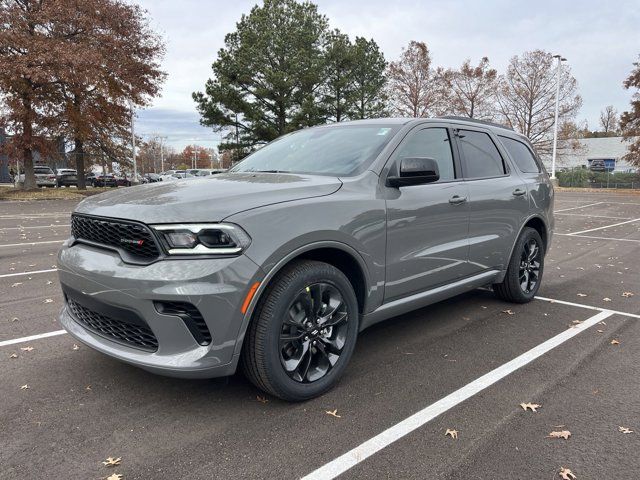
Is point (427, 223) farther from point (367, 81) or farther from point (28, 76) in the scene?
point (367, 81)

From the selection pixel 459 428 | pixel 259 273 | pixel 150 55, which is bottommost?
pixel 459 428

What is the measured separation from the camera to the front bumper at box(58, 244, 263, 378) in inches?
99.9

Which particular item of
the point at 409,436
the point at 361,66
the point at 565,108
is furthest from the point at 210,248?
the point at 565,108

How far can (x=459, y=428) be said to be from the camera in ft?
9.18

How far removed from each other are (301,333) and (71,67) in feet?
79.9

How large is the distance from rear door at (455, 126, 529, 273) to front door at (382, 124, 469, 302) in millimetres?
159

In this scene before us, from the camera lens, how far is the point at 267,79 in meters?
30.7

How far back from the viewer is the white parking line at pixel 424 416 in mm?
2424

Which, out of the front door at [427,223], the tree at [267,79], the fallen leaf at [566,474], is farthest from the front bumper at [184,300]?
the tree at [267,79]

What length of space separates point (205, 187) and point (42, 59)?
23.4 m

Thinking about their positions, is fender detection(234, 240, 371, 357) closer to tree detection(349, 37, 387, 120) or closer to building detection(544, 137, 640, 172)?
tree detection(349, 37, 387, 120)

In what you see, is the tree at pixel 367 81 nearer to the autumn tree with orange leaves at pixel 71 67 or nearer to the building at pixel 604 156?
the autumn tree with orange leaves at pixel 71 67

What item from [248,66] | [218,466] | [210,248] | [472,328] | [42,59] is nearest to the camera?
[218,466]

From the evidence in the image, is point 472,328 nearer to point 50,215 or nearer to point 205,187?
point 205,187
